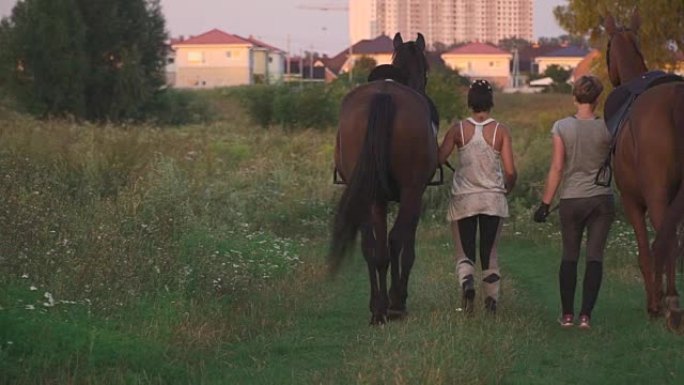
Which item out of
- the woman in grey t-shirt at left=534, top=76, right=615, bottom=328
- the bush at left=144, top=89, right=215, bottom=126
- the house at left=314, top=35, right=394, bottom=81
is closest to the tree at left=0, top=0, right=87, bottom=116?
the bush at left=144, top=89, right=215, bottom=126

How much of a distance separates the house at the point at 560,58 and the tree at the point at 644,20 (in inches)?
3795

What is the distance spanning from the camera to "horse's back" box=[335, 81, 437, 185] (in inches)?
360

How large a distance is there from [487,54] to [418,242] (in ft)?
368

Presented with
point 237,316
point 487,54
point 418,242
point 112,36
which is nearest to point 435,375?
point 237,316

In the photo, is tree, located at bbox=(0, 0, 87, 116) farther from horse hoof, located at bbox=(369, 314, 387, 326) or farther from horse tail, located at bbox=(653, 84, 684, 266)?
horse tail, located at bbox=(653, 84, 684, 266)

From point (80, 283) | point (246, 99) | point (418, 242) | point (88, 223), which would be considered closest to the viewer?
point (80, 283)

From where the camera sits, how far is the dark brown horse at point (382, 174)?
353 inches

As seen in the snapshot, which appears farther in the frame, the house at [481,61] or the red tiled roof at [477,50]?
the red tiled roof at [477,50]

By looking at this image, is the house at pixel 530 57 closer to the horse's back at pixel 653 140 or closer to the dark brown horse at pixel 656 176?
the dark brown horse at pixel 656 176

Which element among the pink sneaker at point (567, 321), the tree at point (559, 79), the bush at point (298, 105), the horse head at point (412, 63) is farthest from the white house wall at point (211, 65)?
the pink sneaker at point (567, 321)

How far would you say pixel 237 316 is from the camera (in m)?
9.26

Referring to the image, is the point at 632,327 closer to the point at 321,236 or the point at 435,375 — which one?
the point at 435,375

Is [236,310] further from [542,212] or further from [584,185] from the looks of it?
[584,185]

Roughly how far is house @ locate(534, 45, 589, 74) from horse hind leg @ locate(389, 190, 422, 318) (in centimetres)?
11384
